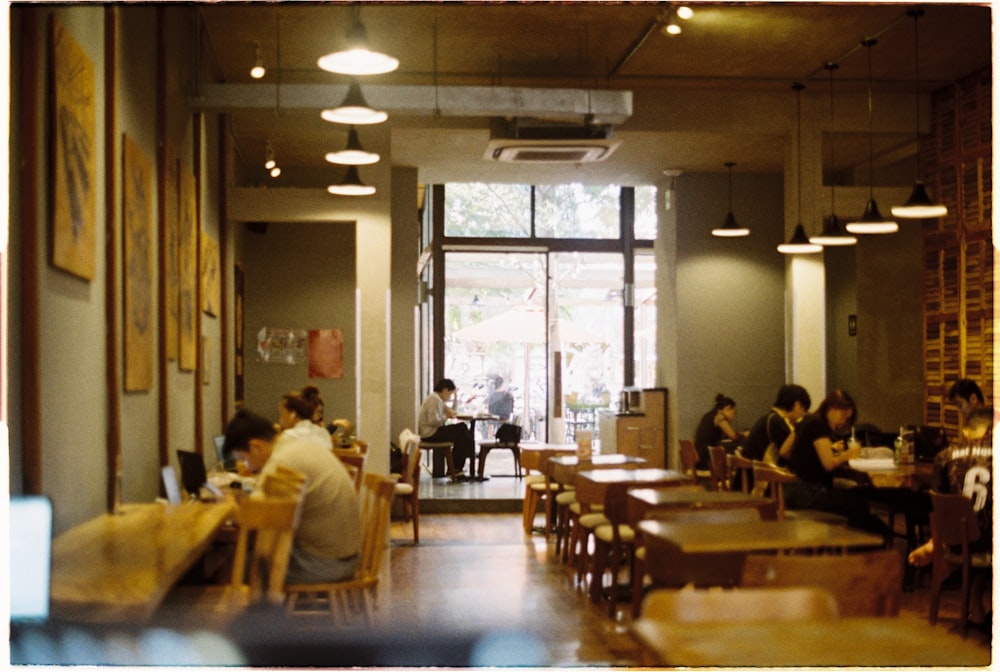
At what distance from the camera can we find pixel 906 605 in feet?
24.4

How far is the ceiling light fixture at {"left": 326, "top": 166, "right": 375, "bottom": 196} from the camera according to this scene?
27.9ft

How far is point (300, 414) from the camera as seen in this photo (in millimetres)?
6129

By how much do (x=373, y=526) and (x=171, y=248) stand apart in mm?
1693

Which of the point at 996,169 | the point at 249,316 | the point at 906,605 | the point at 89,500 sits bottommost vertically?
the point at 906,605

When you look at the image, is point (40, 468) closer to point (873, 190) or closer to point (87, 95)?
point (87, 95)

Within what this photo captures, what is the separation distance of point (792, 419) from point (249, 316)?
3.71 m

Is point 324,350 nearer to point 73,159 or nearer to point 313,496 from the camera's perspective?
point 313,496

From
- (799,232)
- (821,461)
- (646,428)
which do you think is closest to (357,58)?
(821,461)

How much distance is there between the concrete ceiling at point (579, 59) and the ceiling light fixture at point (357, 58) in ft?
3.25

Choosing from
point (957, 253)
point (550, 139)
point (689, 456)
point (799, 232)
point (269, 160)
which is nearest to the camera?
point (957, 253)

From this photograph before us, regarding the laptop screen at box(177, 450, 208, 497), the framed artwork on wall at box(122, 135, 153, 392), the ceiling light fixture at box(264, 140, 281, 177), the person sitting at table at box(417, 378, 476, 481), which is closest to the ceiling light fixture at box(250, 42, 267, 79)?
the ceiling light fixture at box(264, 140, 281, 177)

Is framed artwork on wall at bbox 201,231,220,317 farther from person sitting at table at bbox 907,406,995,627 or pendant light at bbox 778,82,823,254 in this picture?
pendant light at bbox 778,82,823,254

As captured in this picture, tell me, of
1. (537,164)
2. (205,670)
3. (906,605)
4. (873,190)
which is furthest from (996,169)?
(537,164)

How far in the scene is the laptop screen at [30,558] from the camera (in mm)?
4109
